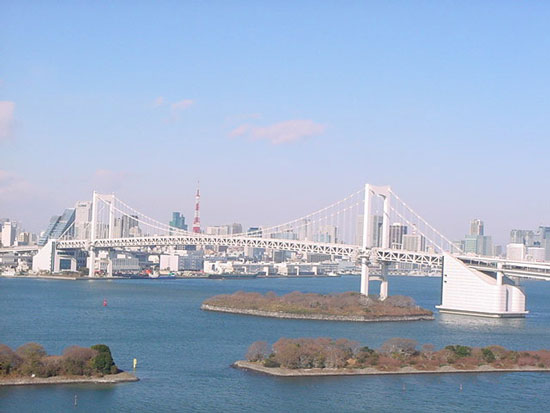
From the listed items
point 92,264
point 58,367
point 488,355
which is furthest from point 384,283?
point 92,264

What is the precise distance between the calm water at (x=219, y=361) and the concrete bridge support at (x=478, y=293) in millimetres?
489

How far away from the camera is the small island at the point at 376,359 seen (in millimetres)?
10383

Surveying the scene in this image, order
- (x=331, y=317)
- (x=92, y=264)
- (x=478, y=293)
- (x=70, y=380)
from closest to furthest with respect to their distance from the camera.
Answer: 1. (x=70, y=380)
2. (x=331, y=317)
3. (x=478, y=293)
4. (x=92, y=264)

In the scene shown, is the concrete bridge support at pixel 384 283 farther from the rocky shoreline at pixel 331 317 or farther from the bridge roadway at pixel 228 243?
the rocky shoreline at pixel 331 317

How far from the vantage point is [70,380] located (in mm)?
9258

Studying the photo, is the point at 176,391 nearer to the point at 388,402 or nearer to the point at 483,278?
the point at 388,402

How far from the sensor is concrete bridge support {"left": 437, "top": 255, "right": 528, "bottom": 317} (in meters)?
17.6

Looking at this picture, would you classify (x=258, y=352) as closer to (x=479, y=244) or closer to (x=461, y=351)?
(x=461, y=351)

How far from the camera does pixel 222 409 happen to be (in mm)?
8484

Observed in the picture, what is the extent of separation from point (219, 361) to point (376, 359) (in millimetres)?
1763

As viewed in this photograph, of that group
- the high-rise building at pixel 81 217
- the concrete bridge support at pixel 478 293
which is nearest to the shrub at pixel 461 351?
the concrete bridge support at pixel 478 293

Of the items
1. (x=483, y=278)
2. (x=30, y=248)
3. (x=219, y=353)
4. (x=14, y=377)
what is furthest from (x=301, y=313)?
(x=30, y=248)

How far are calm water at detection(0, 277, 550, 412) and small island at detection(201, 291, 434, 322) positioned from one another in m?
0.55

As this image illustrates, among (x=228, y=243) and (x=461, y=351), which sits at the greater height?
(x=228, y=243)
